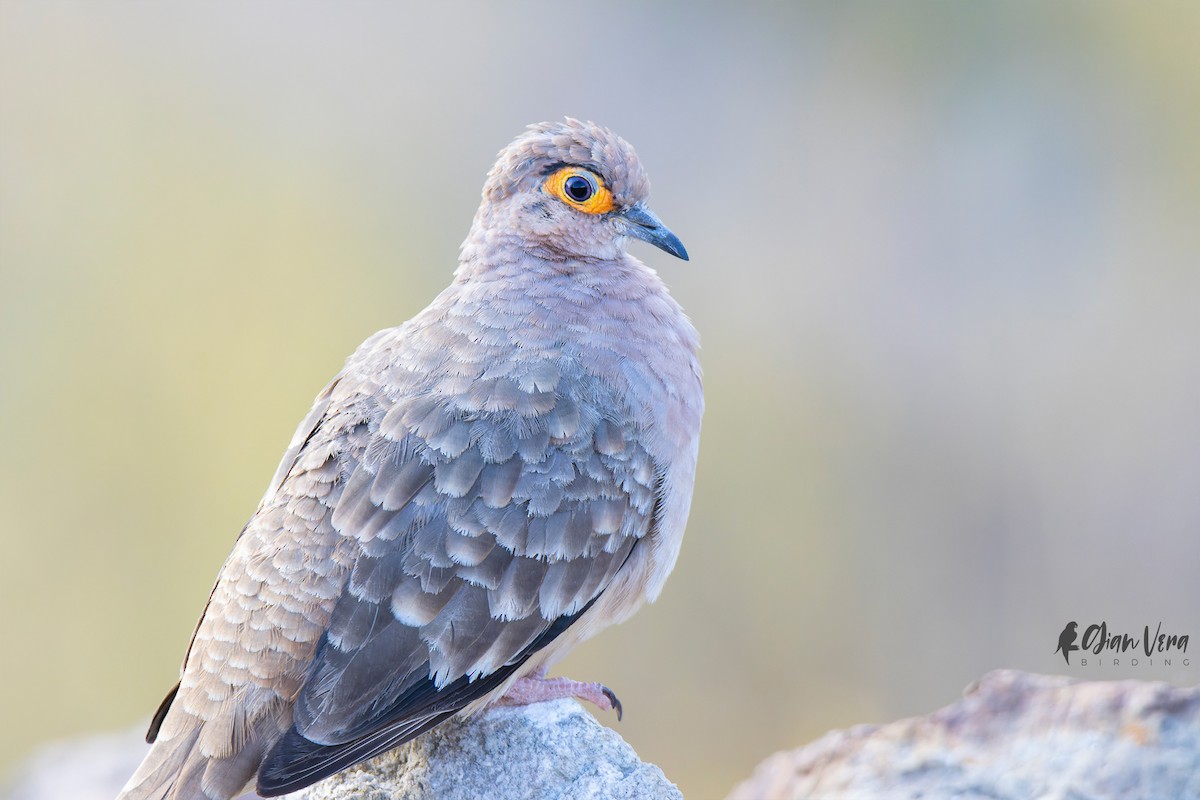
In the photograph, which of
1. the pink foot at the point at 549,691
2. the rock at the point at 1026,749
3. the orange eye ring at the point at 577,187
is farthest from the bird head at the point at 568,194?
the rock at the point at 1026,749

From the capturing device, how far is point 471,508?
Answer: 3.45 m

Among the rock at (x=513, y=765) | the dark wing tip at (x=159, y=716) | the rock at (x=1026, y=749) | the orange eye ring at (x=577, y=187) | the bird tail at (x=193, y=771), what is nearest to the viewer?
the bird tail at (x=193, y=771)

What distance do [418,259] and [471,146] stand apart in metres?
0.72

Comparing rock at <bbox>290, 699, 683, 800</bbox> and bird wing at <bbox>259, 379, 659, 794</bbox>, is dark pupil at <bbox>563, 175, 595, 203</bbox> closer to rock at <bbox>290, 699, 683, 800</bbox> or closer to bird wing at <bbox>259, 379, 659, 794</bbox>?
bird wing at <bbox>259, 379, 659, 794</bbox>

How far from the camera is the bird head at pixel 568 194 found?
403 centimetres

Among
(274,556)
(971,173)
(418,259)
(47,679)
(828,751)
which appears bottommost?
(47,679)

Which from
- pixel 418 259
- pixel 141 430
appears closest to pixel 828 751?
pixel 418 259

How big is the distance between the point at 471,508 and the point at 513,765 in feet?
2.41

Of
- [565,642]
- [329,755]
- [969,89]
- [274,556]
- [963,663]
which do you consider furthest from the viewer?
[969,89]

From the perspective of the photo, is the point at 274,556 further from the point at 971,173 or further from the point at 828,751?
the point at 971,173

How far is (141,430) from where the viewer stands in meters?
7.18

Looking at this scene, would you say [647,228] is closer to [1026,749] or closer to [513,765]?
[513,765]

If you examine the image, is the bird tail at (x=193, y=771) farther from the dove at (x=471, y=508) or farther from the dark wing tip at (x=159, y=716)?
the dark wing tip at (x=159, y=716)

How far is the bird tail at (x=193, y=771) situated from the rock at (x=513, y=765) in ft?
1.62
